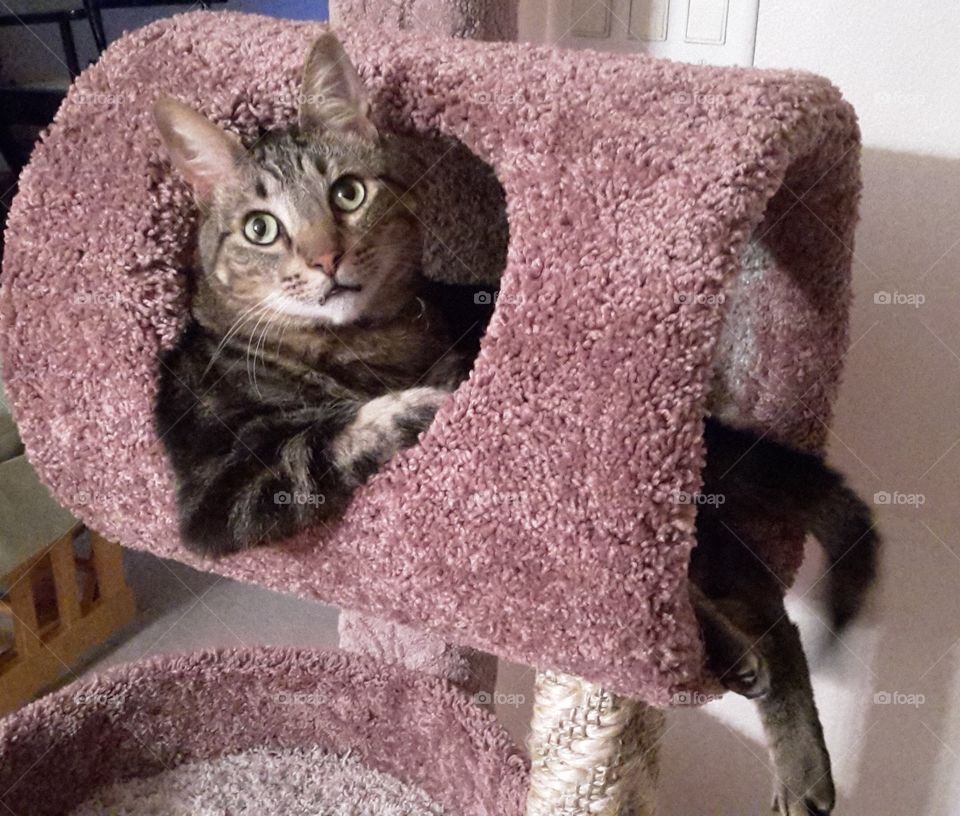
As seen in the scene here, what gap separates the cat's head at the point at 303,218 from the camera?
84 centimetres

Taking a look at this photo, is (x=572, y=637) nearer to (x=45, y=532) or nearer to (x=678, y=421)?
(x=678, y=421)

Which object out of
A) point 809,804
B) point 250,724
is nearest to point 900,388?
point 809,804

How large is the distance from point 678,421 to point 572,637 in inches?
7.3

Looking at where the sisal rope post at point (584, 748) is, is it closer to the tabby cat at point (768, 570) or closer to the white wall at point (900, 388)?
the tabby cat at point (768, 570)

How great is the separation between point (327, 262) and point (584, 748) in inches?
19.9

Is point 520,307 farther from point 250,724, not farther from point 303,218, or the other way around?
point 250,724

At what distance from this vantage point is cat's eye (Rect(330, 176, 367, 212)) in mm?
880

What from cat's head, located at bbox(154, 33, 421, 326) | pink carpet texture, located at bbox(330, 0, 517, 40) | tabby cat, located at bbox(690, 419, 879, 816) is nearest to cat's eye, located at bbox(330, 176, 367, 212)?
cat's head, located at bbox(154, 33, 421, 326)

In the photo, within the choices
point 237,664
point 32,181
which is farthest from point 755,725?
point 32,181

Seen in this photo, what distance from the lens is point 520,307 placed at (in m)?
0.65

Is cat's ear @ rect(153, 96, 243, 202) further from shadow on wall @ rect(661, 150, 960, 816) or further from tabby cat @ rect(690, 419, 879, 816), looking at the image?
shadow on wall @ rect(661, 150, 960, 816)

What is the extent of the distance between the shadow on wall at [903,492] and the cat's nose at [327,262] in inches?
26.8

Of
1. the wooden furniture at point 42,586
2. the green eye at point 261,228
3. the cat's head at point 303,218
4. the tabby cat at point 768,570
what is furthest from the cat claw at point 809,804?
the wooden furniture at point 42,586

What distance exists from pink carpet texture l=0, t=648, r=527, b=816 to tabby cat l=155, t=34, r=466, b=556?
0.47 metres
